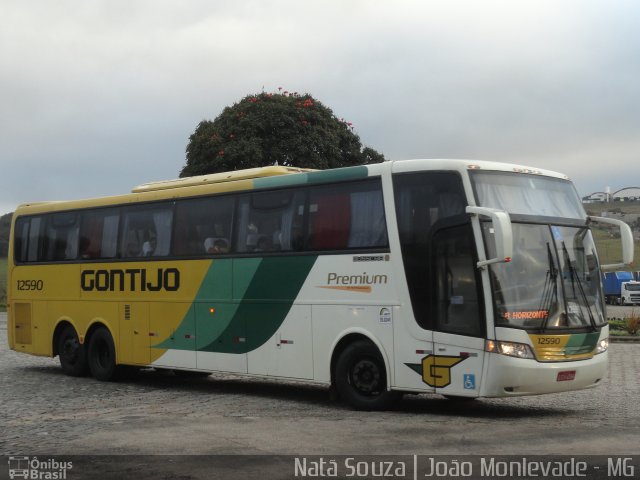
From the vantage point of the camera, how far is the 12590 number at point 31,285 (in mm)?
20797

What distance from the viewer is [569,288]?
42.6ft

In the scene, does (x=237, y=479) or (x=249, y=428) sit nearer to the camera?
(x=237, y=479)

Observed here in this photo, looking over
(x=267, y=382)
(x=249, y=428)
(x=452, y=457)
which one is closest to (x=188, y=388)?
(x=267, y=382)

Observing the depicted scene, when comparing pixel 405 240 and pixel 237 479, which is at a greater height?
pixel 405 240

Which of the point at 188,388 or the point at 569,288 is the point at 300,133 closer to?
the point at 188,388

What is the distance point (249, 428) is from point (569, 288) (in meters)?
4.59

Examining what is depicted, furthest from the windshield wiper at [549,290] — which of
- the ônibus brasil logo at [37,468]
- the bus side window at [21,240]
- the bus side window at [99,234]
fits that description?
the bus side window at [21,240]

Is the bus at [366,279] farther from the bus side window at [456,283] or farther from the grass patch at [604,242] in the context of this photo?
the grass patch at [604,242]

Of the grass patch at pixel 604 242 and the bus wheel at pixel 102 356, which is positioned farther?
the bus wheel at pixel 102 356

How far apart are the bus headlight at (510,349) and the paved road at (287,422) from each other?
0.85 m

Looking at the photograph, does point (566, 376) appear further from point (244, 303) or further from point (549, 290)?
point (244, 303)

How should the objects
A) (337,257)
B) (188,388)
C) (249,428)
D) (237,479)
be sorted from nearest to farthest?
(237,479) < (249,428) < (337,257) < (188,388)

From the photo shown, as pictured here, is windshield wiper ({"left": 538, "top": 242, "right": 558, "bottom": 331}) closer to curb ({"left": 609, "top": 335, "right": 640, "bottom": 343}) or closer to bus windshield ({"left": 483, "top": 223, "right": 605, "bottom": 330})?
bus windshield ({"left": 483, "top": 223, "right": 605, "bottom": 330})

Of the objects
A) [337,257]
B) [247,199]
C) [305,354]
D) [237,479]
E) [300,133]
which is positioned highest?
[300,133]
